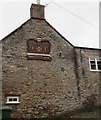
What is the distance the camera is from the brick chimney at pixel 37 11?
15.3 m

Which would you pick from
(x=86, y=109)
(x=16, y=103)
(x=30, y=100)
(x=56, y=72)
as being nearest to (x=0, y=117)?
(x=16, y=103)

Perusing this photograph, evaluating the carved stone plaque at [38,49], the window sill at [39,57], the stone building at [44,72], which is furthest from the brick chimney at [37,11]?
the window sill at [39,57]

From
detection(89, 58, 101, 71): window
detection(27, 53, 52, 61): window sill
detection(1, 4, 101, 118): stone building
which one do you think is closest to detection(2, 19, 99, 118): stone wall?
detection(1, 4, 101, 118): stone building

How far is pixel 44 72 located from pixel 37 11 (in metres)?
5.74

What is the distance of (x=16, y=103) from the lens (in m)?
12.1

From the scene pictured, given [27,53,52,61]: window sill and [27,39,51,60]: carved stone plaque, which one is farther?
[27,39,51,60]: carved stone plaque

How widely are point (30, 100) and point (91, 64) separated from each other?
6.58 metres

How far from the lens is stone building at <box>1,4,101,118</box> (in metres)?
12.6

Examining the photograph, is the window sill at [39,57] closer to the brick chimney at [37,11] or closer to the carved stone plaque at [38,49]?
the carved stone plaque at [38,49]

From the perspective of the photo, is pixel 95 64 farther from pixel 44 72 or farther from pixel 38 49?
pixel 38 49

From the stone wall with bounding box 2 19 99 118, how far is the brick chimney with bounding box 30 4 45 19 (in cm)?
52

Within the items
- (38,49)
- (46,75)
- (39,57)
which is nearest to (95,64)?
(46,75)

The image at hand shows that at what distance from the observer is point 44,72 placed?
13734mm

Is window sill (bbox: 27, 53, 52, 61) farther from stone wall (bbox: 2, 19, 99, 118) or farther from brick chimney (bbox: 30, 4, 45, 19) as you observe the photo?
brick chimney (bbox: 30, 4, 45, 19)
